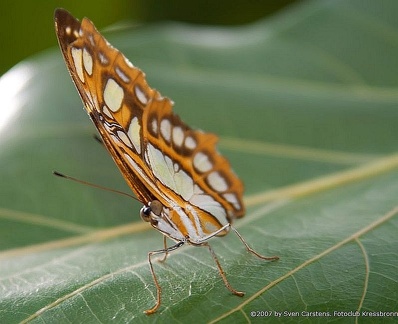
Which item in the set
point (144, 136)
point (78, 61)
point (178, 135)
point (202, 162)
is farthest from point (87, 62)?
point (202, 162)

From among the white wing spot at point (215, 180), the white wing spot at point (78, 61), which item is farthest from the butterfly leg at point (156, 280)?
the white wing spot at point (78, 61)

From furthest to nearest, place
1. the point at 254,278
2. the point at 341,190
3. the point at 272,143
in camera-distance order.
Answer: the point at 272,143
the point at 341,190
the point at 254,278

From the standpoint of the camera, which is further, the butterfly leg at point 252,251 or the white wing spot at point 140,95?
the white wing spot at point 140,95

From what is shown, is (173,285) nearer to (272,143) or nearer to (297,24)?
(272,143)

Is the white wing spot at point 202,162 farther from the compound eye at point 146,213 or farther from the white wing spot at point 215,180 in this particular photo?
the compound eye at point 146,213

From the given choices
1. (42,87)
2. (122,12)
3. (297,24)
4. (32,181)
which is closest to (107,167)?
(32,181)

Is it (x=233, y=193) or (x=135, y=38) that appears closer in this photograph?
(x=233, y=193)

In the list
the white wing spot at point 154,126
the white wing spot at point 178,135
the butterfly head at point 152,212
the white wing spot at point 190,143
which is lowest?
the butterfly head at point 152,212
